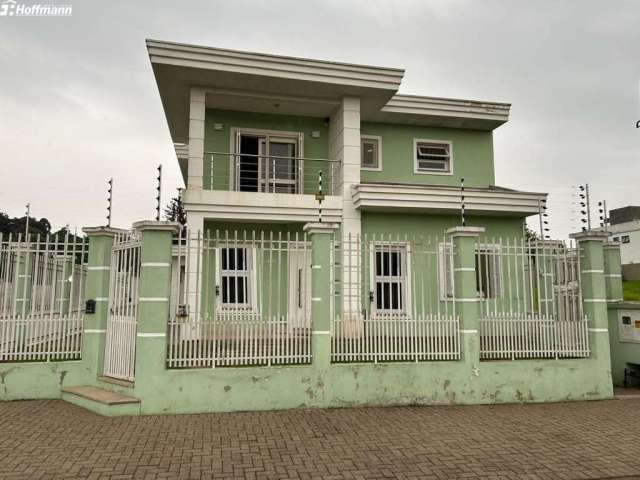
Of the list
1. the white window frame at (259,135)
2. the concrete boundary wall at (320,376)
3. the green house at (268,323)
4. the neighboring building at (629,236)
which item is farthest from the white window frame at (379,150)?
the neighboring building at (629,236)

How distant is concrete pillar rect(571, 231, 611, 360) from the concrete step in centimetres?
763

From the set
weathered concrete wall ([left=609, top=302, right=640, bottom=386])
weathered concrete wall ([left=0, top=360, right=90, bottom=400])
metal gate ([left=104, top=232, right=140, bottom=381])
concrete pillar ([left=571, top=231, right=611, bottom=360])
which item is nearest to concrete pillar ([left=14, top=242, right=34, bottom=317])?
weathered concrete wall ([left=0, top=360, right=90, bottom=400])

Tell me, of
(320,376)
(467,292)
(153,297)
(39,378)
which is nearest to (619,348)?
(467,292)

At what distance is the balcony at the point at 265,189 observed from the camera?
11008mm

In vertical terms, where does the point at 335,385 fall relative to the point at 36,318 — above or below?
below

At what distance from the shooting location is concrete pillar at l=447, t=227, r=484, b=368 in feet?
25.8

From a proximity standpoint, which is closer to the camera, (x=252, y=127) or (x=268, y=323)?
(x=268, y=323)

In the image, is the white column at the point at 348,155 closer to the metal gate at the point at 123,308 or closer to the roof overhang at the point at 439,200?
the roof overhang at the point at 439,200

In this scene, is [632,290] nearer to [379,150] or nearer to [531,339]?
[379,150]

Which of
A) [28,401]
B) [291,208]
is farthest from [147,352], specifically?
[291,208]

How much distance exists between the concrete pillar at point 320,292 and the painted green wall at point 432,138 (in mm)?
6025

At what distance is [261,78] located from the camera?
1124 centimetres

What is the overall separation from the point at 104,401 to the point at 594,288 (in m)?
8.23

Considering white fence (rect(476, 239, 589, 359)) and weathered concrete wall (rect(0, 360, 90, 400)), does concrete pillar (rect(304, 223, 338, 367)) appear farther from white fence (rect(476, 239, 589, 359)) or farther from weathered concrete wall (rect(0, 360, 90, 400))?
weathered concrete wall (rect(0, 360, 90, 400))
